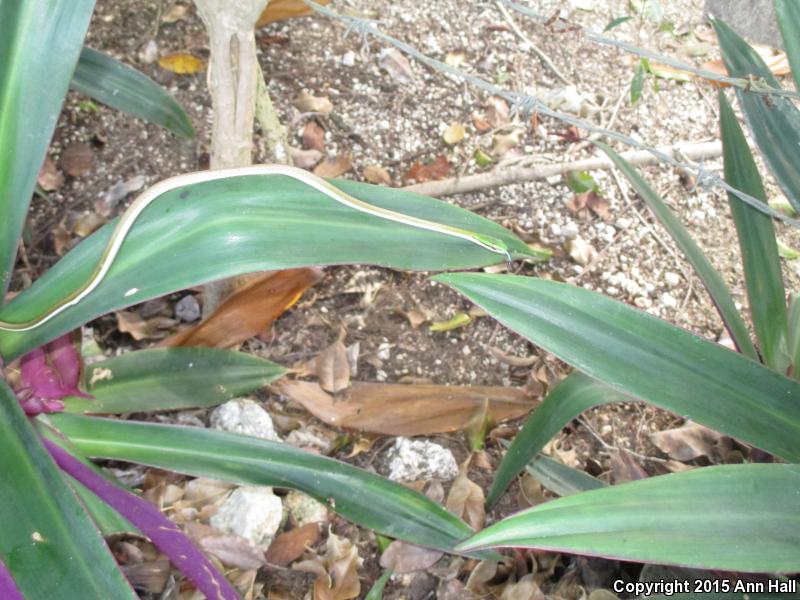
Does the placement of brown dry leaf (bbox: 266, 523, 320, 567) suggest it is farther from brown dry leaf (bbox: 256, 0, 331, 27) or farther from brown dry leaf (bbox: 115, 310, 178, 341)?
brown dry leaf (bbox: 256, 0, 331, 27)

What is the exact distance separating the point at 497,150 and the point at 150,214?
3.71ft

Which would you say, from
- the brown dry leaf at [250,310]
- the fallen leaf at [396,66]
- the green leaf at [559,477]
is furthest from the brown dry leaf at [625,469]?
the fallen leaf at [396,66]

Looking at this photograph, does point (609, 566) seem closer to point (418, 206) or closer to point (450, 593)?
point (450, 593)

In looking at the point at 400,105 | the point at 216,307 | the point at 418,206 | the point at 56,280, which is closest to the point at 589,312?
the point at 418,206

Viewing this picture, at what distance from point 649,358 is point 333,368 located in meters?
0.72

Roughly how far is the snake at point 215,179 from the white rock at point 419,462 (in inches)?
22.5

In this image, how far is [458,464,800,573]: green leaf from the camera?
70cm

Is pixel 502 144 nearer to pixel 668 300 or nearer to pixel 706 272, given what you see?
pixel 668 300

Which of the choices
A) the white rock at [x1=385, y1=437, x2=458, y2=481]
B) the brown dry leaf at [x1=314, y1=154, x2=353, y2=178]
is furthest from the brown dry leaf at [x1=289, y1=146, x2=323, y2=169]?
the white rock at [x1=385, y1=437, x2=458, y2=481]

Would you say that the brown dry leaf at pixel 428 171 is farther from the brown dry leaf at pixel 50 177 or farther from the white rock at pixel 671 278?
the brown dry leaf at pixel 50 177

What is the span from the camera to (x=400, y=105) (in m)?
1.92

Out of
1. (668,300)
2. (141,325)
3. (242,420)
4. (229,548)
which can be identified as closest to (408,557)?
(229,548)

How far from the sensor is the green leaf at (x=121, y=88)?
4.81ft

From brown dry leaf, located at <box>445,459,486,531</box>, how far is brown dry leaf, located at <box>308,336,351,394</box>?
28cm
